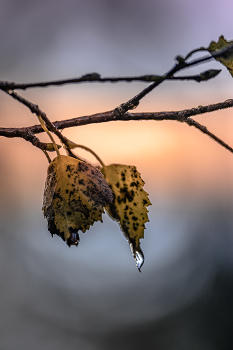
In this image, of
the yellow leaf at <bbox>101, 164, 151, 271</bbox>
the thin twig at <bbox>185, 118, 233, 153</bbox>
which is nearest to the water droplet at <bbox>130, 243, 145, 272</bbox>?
the yellow leaf at <bbox>101, 164, 151, 271</bbox>

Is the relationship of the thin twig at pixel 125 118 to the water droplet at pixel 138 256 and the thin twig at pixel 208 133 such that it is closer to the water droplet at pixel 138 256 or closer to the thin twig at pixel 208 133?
the thin twig at pixel 208 133

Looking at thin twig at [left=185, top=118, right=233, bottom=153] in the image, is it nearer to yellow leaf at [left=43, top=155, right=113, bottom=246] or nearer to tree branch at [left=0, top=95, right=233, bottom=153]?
tree branch at [left=0, top=95, right=233, bottom=153]

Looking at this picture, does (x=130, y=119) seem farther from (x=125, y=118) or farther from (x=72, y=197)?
(x=72, y=197)

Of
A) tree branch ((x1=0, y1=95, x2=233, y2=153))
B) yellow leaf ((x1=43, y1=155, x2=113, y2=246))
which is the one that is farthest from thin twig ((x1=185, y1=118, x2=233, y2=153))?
yellow leaf ((x1=43, y1=155, x2=113, y2=246))

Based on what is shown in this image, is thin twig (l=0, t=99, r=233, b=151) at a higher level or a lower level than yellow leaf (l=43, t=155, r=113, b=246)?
higher

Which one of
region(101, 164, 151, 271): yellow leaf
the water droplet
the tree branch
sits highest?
the tree branch

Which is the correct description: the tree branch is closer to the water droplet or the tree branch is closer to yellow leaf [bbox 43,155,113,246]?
yellow leaf [bbox 43,155,113,246]

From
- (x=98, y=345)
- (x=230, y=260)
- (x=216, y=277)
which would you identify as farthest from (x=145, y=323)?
(x=230, y=260)
